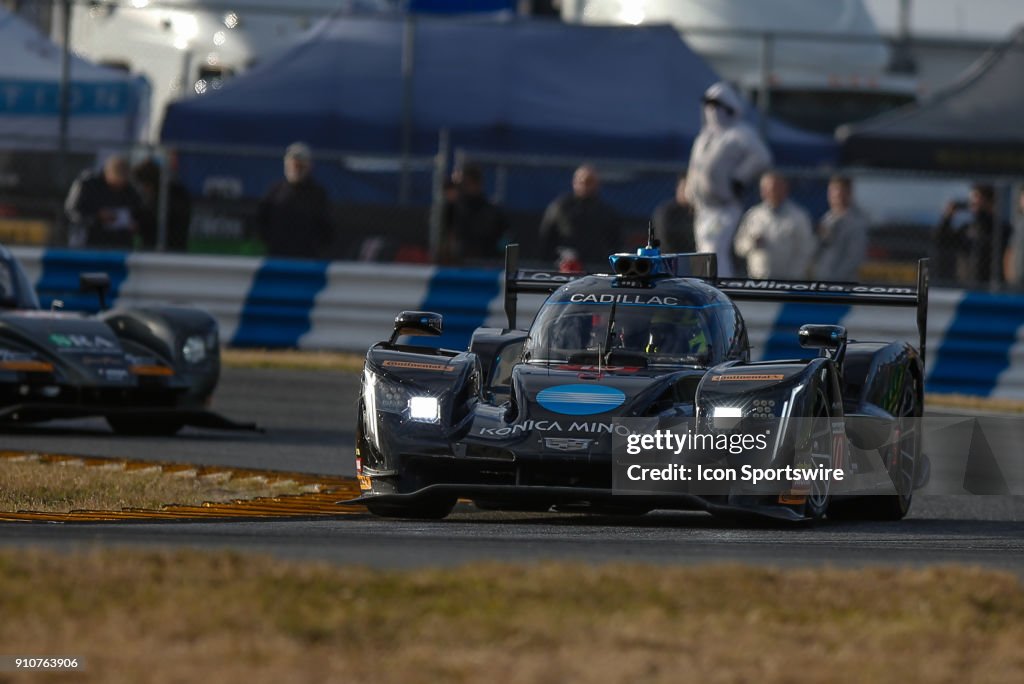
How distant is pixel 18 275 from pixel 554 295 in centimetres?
471

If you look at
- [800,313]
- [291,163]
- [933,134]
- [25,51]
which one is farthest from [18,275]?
[933,134]

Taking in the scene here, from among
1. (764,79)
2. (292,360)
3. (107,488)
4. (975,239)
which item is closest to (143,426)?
(107,488)

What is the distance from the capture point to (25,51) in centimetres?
2142

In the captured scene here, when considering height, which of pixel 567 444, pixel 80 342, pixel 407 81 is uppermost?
pixel 407 81

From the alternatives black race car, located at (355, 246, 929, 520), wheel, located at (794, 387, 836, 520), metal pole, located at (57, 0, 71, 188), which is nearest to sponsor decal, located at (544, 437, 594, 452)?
black race car, located at (355, 246, 929, 520)

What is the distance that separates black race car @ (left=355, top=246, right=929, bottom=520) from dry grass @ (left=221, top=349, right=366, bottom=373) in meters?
6.63

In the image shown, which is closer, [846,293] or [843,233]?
[846,293]

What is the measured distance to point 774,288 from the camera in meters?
10.8

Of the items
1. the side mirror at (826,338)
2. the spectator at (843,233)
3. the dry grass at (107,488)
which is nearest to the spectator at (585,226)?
the spectator at (843,233)

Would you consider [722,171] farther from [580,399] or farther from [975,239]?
[580,399]

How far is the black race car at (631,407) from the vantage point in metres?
8.62

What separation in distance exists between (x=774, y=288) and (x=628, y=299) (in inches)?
41.1

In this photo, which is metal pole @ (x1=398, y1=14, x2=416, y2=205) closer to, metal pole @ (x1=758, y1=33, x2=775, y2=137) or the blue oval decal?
metal pole @ (x1=758, y1=33, x2=775, y2=137)

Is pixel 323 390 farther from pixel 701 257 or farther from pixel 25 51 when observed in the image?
pixel 25 51
